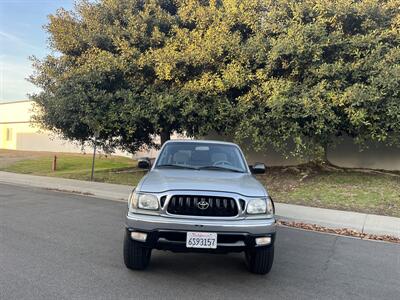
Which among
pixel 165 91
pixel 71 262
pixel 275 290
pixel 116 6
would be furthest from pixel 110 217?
pixel 116 6

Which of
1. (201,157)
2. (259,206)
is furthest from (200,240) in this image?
(201,157)

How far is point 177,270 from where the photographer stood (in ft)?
17.9

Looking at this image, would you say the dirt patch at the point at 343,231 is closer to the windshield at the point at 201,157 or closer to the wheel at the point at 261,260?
the windshield at the point at 201,157

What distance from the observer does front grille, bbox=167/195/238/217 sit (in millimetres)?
4855

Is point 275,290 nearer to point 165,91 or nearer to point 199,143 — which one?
point 199,143

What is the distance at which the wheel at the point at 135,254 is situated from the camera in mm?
5070

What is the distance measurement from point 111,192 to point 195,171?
8732 mm

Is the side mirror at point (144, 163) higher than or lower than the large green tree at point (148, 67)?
lower

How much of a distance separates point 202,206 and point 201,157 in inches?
65.1

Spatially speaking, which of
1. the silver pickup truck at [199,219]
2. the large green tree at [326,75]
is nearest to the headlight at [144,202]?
the silver pickup truck at [199,219]

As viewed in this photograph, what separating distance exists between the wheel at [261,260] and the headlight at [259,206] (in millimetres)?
473

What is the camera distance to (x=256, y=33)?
1457 cm

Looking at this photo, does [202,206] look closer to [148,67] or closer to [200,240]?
[200,240]

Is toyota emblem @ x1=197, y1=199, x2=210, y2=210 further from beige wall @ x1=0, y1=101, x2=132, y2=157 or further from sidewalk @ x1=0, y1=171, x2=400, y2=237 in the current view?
beige wall @ x1=0, y1=101, x2=132, y2=157
